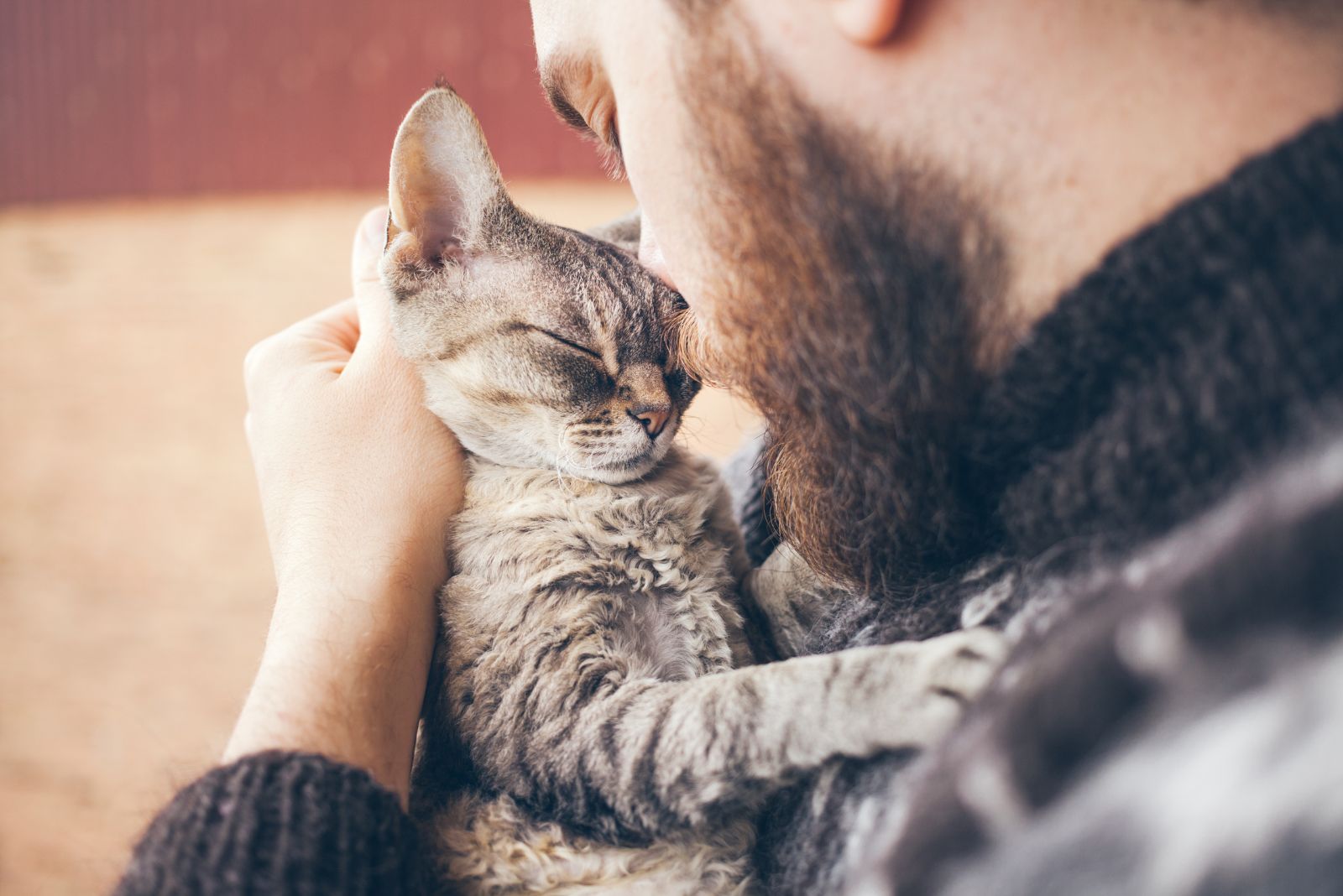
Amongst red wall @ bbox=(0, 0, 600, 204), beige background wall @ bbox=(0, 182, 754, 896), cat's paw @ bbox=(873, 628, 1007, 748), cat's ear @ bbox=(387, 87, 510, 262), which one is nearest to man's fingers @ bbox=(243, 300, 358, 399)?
cat's ear @ bbox=(387, 87, 510, 262)

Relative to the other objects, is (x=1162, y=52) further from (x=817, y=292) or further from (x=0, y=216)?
(x=0, y=216)

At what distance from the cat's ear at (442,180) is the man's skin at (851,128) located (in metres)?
0.23

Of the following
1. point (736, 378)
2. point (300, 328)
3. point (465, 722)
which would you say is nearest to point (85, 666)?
point (300, 328)

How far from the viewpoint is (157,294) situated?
27.7 feet

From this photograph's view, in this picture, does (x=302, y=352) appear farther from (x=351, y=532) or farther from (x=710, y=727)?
(x=710, y=727)

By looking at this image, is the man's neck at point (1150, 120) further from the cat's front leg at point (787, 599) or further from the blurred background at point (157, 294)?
the blurred background at point (157, 294)

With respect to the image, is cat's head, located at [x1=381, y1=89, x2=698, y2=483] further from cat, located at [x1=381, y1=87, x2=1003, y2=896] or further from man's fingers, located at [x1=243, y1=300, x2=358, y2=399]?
man's fingers, located at [x1=243, y1=300, x2=358, y2=399]

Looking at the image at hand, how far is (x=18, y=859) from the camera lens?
4086 mm

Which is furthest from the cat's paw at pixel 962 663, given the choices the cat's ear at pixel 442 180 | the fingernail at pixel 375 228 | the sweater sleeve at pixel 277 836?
the fingernail at pixel 375 228

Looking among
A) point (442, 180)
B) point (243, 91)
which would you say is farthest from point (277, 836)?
point (243, 91)

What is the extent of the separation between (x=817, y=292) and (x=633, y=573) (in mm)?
587

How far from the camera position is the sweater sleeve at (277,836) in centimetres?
105

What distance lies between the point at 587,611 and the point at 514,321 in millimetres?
588

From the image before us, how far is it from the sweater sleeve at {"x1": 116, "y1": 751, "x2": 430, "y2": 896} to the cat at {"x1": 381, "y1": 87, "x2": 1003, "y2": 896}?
271mm
